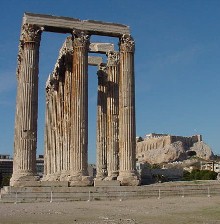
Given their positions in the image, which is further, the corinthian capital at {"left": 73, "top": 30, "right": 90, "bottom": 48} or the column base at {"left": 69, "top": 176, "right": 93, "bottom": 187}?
A: the corinthian capital at {"left": 73, "top": 30, "right": 90, "bottom": 48}

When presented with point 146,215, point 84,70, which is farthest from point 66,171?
point 146,215

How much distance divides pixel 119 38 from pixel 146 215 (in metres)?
21.0

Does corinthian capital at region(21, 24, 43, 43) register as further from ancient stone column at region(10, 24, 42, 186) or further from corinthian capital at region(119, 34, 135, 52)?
corinthian capital at region(119, 34, 135, 52)

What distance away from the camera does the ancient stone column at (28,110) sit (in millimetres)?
31953

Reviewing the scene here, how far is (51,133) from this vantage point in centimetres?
4694

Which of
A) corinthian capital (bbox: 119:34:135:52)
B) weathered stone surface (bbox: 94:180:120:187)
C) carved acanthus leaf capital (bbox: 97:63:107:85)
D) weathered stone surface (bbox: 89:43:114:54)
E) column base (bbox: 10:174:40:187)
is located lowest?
weathered stone surface (bbox: 94:180:120:187)

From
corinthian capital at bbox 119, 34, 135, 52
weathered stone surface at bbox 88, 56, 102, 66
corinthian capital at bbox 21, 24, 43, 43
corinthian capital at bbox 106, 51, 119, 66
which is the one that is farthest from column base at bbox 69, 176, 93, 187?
weathered stone surface at bbox 88, 56, 102, 66

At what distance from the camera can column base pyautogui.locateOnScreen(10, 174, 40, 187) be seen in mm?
30984

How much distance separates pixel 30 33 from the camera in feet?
111

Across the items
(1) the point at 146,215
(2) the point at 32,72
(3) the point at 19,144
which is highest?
(2) the point at 32,72

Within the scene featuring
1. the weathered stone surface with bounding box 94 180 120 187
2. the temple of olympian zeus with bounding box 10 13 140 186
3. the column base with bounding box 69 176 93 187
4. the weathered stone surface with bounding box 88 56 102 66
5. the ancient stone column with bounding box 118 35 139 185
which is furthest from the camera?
the weathered stone surface with bounding box 88 56 102 66

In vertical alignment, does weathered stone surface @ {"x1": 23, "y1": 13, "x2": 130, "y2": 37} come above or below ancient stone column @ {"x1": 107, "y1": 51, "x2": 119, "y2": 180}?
above

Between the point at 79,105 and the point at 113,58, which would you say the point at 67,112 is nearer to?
the point at 79,105

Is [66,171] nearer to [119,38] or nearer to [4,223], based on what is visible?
[119,38]
